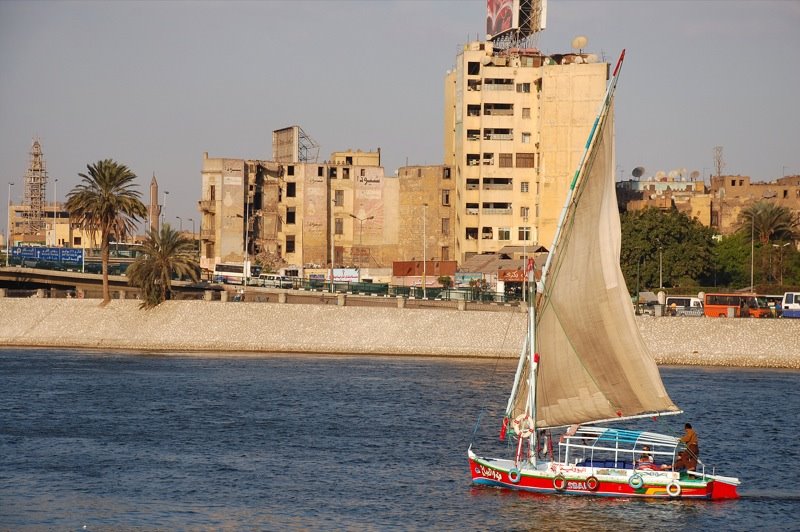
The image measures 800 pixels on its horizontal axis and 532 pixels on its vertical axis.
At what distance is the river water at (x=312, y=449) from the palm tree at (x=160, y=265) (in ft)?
60.8

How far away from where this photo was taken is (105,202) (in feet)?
352

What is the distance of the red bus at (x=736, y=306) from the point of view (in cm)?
10062

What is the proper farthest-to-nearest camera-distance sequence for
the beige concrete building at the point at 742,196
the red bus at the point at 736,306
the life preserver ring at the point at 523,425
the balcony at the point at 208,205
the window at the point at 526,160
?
1. the beige concrete building at the point at 742,196
2. the balcony at the point at 208,205
3. the window at the point at 526,160
4. the red bus at the point at 736,306
5. the life preserver ring at the point at 523,425

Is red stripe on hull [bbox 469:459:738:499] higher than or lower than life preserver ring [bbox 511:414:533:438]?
lower

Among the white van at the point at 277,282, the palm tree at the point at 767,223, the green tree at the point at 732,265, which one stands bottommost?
the white van at the point at 277,282

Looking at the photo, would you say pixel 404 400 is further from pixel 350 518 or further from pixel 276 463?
pixel 350 518

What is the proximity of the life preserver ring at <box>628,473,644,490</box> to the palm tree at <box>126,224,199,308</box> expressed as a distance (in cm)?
7062

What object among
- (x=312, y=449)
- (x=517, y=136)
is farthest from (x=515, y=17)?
(x=312, y=449)

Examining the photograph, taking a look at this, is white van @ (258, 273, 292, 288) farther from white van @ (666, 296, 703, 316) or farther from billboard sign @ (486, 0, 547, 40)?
billboard sign @ (486, 0, 547, 40)

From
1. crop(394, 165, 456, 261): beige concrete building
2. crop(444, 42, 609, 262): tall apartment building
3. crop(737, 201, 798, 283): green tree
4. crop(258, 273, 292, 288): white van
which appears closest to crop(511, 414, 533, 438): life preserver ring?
crop(258, 273, 292, 288): white van

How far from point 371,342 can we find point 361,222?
191 feet

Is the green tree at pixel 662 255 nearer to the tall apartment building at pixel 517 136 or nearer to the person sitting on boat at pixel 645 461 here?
the tall apartment building at pixel 517 136

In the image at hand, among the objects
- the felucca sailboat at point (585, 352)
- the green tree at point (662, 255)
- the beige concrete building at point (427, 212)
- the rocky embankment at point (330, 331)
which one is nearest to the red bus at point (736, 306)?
the rocky embankment at point (330, 331)

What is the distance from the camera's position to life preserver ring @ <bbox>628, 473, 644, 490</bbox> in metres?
41.4
